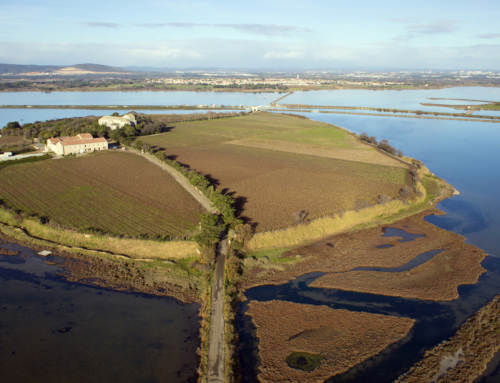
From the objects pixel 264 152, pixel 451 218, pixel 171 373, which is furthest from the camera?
pixel 264 152

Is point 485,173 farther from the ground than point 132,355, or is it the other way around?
point 485,173

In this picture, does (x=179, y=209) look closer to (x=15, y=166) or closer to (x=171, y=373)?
(x=171, y=373)

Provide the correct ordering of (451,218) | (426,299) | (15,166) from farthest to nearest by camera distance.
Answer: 1. (15,166)
2. (451,218)
3. (426,299)

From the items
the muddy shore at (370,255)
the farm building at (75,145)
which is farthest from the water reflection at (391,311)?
the farm building at (75,145)

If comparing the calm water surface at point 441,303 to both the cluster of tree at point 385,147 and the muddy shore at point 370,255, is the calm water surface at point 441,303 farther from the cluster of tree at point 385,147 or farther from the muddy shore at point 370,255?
the cluster of tree at point 385,147

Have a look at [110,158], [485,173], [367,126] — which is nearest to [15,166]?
[110,158]

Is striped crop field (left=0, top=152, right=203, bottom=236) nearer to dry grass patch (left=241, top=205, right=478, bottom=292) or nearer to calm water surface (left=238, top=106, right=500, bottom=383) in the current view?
dry grass patch (left=241, top=205, right=478, bottom=292)
